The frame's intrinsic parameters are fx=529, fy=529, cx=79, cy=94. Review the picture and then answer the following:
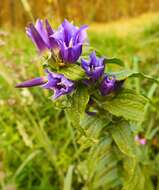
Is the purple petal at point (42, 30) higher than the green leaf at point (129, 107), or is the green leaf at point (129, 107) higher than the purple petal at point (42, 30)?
the purple petal at point (42, 30)

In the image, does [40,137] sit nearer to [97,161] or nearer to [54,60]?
[97,161]

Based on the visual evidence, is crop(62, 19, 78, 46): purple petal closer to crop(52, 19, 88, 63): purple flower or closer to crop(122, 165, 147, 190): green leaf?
crop(52, 19, 88, 63): purple flower

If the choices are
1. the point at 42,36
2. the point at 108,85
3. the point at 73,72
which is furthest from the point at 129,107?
the point at 42,36

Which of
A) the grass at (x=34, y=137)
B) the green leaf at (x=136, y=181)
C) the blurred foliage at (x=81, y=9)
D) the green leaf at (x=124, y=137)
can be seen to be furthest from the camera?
Result: the blurred foliage at (x=81, y=9)

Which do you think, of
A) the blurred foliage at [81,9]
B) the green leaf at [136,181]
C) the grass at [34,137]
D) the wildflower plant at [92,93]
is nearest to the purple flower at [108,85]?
the wildflower plant at [92,93]

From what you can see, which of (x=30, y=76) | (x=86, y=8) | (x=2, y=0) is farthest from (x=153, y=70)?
(x=2, y=0)

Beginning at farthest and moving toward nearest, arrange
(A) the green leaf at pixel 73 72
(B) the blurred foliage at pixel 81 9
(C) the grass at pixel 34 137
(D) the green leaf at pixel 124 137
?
(B) the blurred foliage at pixel 81 9 < (C) the grass at pixel 34 137 < (D) the green leaf at pixel 124 137 < (A) the green leaf at pixel 73 72

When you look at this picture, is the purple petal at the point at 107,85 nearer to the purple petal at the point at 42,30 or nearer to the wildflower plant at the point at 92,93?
the wildflower plant at the point at 92,93

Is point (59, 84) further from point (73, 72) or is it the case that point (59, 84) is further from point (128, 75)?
point (128, 75)
